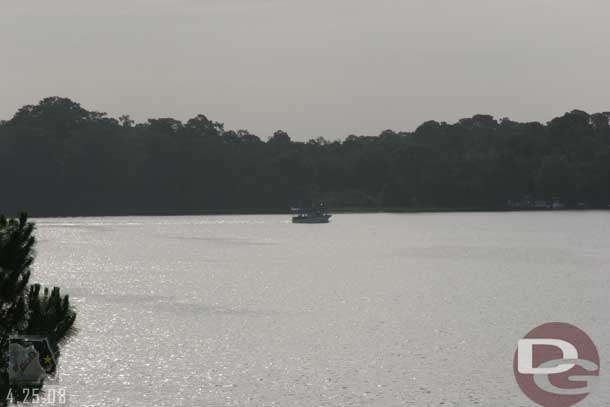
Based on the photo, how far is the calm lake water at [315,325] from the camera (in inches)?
2218

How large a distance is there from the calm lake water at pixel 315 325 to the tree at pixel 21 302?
20.1 meters

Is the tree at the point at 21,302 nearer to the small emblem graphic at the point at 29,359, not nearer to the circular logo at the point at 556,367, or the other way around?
the small emblem graphic at the point at 29,359

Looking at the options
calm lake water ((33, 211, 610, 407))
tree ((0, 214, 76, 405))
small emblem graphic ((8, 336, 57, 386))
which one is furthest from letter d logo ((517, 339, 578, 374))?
tree ((0, 214, 76, 405))

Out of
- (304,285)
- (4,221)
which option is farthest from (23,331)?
(304,285)

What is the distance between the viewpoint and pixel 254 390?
56.1 m

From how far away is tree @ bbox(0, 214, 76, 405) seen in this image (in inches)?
1267

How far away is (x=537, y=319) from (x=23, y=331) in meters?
59.7

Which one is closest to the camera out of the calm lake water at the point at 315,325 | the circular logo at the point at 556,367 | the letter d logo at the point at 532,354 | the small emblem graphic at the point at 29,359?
the small emblem graphic at the point at 29,359

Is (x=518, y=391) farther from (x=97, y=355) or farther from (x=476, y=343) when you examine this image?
(x=97, y=355)

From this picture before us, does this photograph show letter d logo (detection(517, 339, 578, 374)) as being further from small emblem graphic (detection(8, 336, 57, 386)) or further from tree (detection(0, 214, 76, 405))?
tree (detection(0, 214, 76, 405))

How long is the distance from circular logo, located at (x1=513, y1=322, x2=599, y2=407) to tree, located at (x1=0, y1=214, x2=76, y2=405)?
28.1 m

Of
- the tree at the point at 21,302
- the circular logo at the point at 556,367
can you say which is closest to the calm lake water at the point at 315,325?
the circular logo at the point at 556,367

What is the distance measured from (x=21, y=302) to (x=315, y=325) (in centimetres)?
5053

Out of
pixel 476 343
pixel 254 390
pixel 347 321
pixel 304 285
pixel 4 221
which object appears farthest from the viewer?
pixel 304 285
